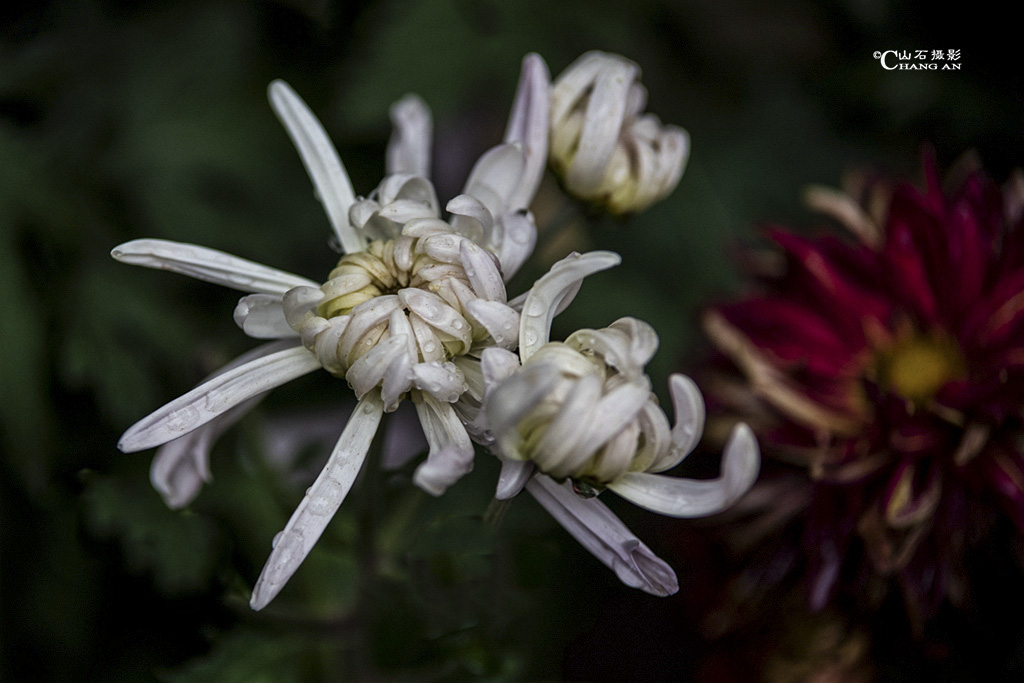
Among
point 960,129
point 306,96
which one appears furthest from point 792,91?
point 306,96

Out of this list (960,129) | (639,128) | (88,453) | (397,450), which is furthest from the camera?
(397,450)

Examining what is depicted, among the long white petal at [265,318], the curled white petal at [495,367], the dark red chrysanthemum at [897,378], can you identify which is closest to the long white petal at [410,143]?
the long white petal at [265,318]

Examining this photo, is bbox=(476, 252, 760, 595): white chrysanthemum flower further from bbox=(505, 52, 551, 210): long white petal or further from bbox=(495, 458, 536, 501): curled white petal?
bbox=(505, 52, 551, 210): long white petal

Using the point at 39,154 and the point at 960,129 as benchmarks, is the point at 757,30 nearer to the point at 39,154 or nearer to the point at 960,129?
the point at 960,129

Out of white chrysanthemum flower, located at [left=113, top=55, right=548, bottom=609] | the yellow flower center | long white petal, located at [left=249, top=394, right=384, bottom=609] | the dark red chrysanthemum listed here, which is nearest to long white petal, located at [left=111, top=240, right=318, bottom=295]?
white chrysanthemum flower, located at [left=113, top=55, right=548, bottom=609]
